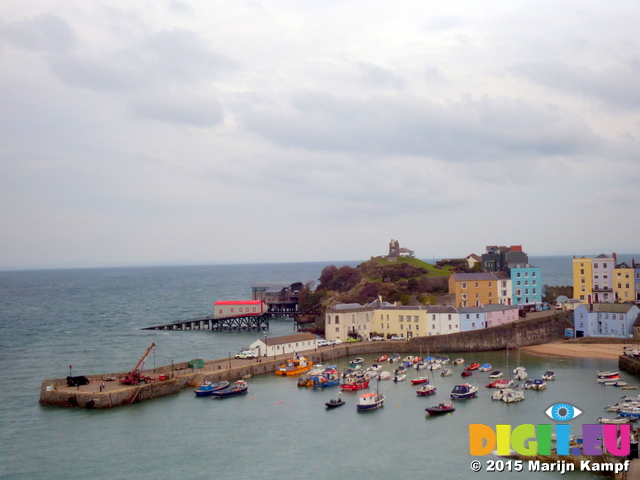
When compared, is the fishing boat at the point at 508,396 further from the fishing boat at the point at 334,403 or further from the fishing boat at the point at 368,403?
the fishing boat at the point at 334,403

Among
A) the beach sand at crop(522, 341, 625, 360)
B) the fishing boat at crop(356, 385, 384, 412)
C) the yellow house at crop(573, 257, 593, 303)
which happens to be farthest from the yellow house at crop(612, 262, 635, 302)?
the fishing boat at crop(356, 385, 384, 412)

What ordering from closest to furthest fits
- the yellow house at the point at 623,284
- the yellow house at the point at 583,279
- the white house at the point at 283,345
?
the white house at the point at 283,345, the yellow house at the point at 623,284, the yellow house at the point at 583,279

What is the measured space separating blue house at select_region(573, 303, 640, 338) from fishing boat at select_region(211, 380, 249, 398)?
1821 inches

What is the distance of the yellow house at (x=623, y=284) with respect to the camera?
87.2 metres

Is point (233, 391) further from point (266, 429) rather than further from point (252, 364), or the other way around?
point (266, 429)

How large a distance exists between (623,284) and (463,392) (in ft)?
154

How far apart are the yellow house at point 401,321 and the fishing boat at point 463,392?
24.9 meters

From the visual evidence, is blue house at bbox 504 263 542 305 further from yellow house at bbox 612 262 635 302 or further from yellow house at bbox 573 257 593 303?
yellow house at bbox 612 262 635 302

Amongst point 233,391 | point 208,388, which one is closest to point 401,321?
point 233,391

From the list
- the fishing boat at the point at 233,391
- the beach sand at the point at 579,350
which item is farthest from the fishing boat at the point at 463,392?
the beach sand at the point at 579,350

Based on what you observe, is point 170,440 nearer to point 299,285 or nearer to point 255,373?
point 255,373

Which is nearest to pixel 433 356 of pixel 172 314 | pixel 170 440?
pixel 170 440

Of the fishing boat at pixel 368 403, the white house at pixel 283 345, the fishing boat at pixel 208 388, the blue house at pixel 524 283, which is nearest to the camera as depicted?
the fishing boat at pixel 368 403

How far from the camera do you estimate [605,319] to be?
3078 inches
